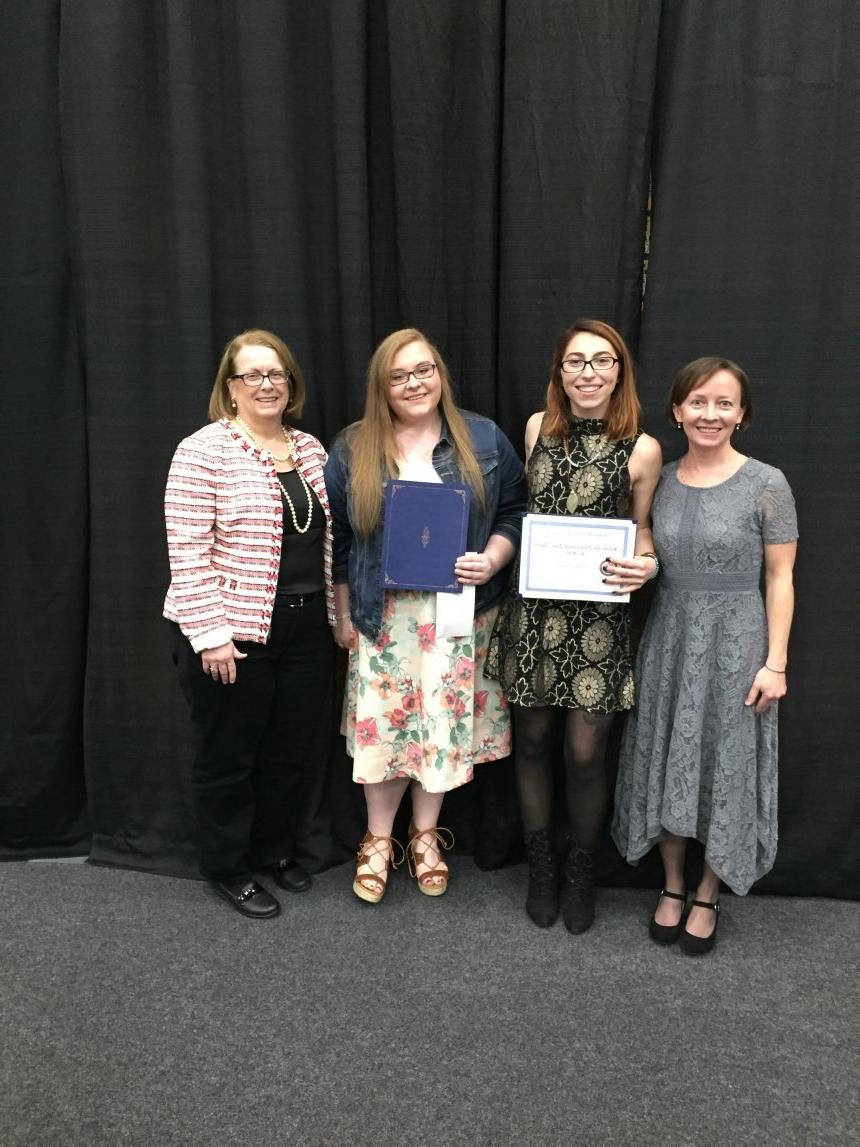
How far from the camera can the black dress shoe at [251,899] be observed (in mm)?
2184

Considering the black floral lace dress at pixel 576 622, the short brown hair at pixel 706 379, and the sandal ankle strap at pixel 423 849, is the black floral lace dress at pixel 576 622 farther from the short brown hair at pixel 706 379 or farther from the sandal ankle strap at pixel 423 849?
the sandal ankle strap at pixel 423 849

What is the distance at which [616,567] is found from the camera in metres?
1.88

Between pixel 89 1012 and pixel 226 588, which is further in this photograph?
pixel 226 588

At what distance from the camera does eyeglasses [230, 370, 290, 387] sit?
198cm

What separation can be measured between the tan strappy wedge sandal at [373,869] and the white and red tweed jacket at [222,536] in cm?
72

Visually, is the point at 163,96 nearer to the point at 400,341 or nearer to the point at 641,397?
the point at 400,341

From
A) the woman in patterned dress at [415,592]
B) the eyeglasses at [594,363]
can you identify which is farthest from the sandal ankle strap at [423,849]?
the eyeglasses at [594,363]

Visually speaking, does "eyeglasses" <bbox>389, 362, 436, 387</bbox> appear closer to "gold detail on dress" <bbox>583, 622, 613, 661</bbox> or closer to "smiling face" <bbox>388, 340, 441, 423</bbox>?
"smiling face" <bbox>388, 340, 441, 423</bbox>

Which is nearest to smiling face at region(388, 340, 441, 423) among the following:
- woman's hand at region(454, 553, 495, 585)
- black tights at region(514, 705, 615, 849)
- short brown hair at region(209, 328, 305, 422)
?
short brown hair at region(209, 328, 305, 422)

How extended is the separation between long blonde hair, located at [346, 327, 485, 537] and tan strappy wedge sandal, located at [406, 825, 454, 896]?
3.04 ft

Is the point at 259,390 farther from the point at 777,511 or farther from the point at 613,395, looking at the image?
the point at 777,511

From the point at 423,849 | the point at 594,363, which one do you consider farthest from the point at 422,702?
the point at 594,363

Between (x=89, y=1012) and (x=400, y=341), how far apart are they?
5.65 ft

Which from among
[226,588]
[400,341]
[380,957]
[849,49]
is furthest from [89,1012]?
[849,49]
